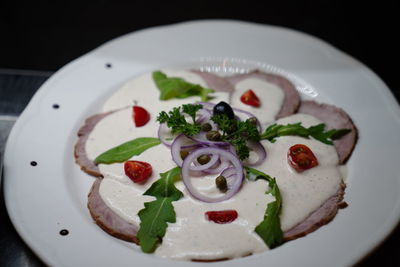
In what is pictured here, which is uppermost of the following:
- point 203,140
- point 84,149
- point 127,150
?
point 203,140

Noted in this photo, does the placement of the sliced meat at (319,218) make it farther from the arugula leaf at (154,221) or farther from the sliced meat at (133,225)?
the arugula leaf at (154,221)

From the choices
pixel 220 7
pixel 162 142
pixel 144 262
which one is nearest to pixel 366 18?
pixel 220 7

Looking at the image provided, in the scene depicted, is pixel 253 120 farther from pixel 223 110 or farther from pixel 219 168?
pixel 219 168

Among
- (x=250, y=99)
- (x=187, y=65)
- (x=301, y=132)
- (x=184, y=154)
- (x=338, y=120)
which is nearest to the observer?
(x=184, y=154)

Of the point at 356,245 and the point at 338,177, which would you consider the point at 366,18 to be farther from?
the point at 356,245

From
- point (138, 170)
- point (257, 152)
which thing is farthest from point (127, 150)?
point (257, 152)

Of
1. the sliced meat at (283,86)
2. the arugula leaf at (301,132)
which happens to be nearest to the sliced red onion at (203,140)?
the arugula leaf at (301,132)
